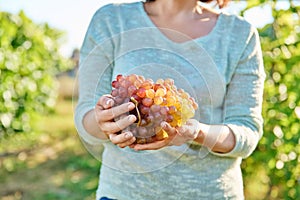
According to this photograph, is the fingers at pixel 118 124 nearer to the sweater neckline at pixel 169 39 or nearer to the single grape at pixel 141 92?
the single grape at pixel 141 92

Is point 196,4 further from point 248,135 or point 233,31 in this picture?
point 248,135

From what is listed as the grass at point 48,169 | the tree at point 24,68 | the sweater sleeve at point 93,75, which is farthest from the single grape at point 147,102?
the tree at point 24,68

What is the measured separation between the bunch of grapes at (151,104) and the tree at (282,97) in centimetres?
157

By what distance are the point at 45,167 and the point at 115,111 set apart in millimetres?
4143

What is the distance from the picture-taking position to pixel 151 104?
119cm

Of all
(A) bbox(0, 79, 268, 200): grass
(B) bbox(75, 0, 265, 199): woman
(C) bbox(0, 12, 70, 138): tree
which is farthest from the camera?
(C) bbox(0, 12, 70, 138): tree

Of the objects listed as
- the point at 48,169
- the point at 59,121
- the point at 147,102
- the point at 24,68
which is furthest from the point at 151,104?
the point at 59,121

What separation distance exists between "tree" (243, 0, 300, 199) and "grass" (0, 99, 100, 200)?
3.75 feet

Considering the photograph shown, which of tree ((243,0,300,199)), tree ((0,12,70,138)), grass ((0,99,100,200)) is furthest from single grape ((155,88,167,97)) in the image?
tree ((0,12,70,138))

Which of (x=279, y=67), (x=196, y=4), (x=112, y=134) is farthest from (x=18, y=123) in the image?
(x=112, y=134)

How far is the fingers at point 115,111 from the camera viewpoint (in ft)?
3.90

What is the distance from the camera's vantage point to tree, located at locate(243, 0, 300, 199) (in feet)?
9.02

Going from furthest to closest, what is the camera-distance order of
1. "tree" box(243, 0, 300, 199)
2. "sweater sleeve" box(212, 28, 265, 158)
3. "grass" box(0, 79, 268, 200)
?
"grass" box(0, 79, 268, 200) → "tree" box(243, 0, 300, 199) → "sweater sleeve" box(212, 28, 265, 158)

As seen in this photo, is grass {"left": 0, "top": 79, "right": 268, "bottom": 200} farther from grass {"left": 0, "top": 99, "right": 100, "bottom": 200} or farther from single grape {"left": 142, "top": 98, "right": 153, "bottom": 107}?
single grape {"left": 142, "top": 98, "right": 153, "bottom": 107}
